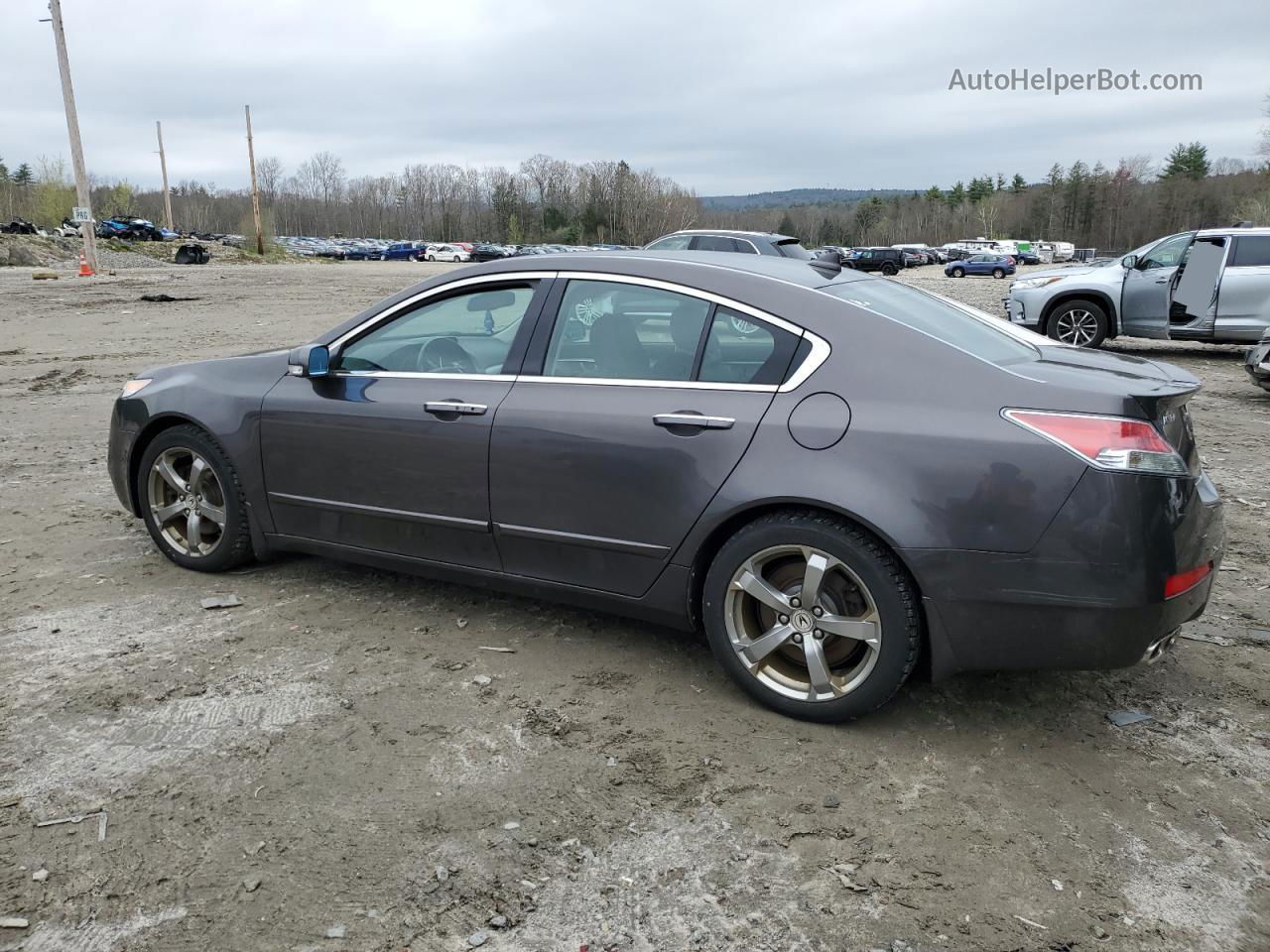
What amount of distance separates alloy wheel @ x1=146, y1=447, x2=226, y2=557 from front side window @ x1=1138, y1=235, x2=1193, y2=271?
1277 centimetres

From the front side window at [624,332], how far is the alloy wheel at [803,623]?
0.78 m

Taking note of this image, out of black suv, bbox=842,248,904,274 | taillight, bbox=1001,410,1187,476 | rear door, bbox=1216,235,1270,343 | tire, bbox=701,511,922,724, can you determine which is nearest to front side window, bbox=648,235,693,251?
rear door, bbox=1216,235,1270,343

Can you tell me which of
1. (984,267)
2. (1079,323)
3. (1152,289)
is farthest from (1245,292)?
(984,267)

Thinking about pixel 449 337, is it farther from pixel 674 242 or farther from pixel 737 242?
pixel 674 242

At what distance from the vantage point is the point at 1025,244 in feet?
306

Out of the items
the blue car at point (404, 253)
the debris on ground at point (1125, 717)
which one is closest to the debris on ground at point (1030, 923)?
the debris on ground at point (1125, 717)

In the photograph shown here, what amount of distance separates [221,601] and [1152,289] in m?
12.8

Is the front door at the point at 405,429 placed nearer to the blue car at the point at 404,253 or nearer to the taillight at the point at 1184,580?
the taillight at the point at 1184,580

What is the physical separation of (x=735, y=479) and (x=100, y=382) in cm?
1049

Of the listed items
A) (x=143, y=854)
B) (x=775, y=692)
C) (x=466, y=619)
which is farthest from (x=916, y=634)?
(x=143, y=854)

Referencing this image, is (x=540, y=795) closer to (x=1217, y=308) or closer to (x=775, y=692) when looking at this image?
(x=775, y=692)

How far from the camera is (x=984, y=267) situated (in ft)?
191

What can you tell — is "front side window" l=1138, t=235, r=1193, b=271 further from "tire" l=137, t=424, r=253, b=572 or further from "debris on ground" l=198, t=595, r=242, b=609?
"debris on ground" l=198, t=595, r=242, b=609

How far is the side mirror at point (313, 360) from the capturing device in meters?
4.35
